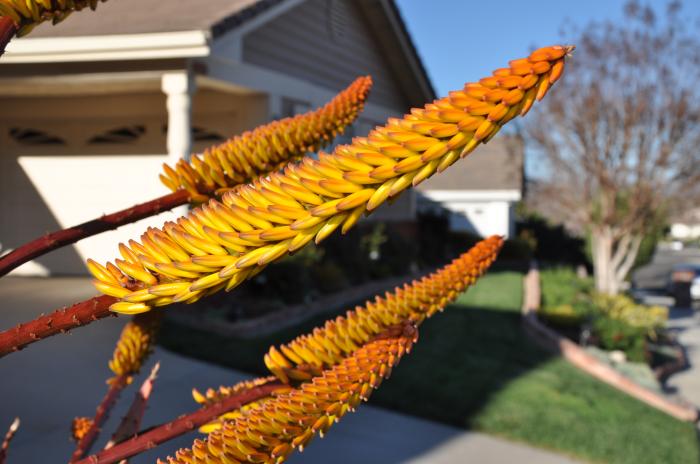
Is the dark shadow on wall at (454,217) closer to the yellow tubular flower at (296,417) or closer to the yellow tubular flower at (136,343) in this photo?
the yellow tubular flower at (136,343)

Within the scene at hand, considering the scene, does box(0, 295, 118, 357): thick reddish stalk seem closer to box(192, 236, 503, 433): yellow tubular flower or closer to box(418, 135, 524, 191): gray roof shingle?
box(192, 236, 503, 433): yellow tubular flower

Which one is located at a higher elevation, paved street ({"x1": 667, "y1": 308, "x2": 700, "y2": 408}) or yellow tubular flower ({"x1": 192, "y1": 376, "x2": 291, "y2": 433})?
yellow tubular flower ({"x1": 192, "y1": 376, "x2": 291, "y2": 433})

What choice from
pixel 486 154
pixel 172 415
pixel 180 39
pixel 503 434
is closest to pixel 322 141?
pixel 172 415

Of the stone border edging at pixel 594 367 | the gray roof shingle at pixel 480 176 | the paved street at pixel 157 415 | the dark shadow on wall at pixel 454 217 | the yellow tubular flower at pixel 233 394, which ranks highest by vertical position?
the yellow tubular flower at pixel 233 394

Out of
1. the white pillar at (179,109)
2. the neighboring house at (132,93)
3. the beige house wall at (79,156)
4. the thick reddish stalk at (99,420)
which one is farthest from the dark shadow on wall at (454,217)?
the thick reddish stalk at (99,420)

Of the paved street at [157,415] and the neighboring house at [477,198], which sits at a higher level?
the paved street at [157,415]

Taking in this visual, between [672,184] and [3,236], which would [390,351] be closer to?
[3,236]

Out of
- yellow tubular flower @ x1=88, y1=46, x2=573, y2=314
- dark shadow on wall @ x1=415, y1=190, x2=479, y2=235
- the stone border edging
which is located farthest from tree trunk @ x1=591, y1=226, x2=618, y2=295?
yellow tubular flower @ x1=88, y1=46, x2=573, y2=314
